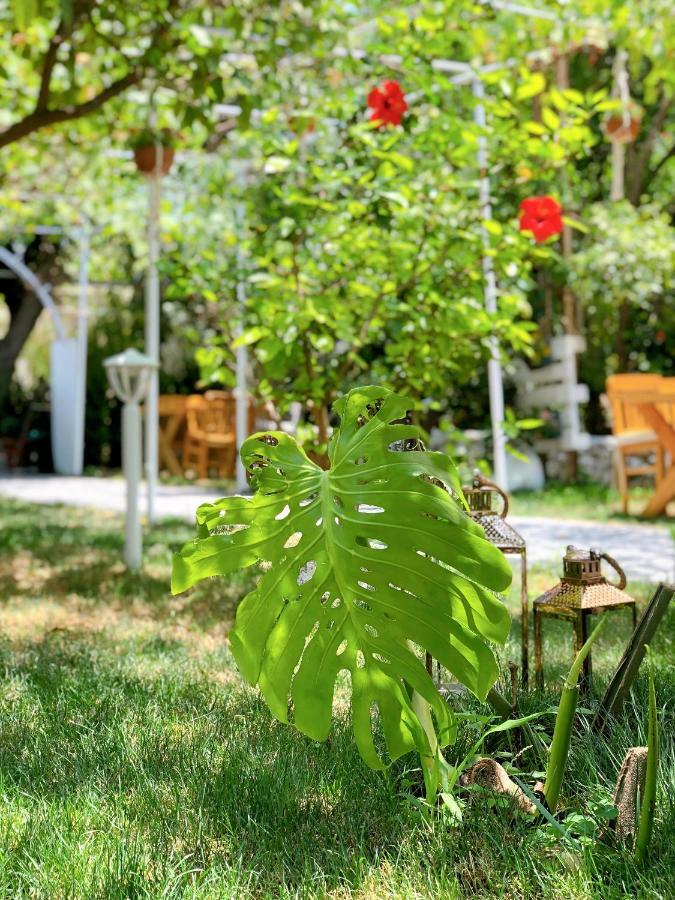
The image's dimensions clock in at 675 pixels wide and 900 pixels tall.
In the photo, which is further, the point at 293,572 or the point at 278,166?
the point at 278,166

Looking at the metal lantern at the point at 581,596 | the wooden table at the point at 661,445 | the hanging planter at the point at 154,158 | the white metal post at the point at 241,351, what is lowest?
the metal lantern at the point at 581,596

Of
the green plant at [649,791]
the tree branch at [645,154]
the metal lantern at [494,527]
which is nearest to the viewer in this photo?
the green plant at [649,791]

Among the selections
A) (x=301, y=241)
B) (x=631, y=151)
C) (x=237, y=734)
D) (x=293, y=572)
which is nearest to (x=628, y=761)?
(x=293, y=572)

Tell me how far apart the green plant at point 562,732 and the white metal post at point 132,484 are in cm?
289

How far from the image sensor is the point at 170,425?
402 inches

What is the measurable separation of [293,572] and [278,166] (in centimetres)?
221

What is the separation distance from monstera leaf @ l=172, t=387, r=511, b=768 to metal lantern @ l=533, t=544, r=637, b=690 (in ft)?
1.56

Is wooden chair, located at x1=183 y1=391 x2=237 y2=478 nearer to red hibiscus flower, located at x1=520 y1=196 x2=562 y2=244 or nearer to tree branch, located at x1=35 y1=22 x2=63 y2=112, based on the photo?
tree branch, located at x1=35 y1=22 x2=63 y2=112

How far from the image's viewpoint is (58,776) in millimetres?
1859

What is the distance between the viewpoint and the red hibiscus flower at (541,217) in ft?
11.7

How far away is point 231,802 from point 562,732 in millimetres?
584

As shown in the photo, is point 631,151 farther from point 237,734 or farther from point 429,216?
point 237,734

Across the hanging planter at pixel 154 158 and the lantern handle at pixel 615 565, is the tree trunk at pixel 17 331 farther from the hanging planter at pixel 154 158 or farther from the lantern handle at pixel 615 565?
the lantern handle at pixel 615 565

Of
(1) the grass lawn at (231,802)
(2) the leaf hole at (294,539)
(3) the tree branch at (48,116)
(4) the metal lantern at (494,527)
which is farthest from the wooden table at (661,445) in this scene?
(2) the leaf hole at (294,539)
